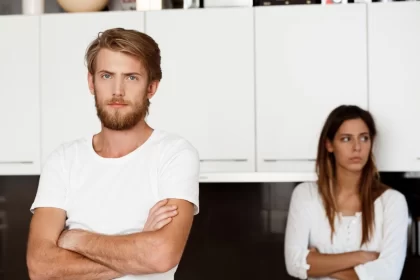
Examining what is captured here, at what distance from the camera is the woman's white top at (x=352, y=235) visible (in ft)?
9.58

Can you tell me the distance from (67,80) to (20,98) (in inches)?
10.2

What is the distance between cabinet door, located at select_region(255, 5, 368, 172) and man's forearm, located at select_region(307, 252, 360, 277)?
55cm

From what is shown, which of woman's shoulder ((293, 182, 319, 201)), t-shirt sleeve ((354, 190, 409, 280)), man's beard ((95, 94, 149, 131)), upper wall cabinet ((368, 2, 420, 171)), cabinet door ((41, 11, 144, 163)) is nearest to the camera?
man's beard ((95, 94, 149, 131))

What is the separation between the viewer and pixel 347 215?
3.07 metres

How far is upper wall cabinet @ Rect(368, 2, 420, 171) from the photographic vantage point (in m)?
3.33

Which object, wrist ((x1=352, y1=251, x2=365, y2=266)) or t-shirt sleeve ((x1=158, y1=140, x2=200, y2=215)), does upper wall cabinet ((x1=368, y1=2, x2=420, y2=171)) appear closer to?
wrist ((x1=352, y1=251, x2=365, y2=266))

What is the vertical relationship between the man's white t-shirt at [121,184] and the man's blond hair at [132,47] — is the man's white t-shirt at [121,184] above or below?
below

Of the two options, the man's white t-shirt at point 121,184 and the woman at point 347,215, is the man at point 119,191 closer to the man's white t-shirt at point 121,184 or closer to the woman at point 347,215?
the man's white t-shirt at point 121,184

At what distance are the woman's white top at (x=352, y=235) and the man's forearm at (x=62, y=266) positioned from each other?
126 centimetres

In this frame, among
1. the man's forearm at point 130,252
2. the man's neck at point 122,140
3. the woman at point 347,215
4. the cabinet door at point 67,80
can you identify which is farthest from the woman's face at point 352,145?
the man's forearm at point 130,252

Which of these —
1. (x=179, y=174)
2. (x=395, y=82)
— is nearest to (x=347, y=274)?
(x=395, y=82)

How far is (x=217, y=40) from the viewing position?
11.2 feet

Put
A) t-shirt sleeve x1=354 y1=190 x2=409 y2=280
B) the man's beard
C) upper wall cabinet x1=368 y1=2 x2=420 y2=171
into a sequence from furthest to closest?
upper wall cabinet x1=368 y1=2 x2=420 y2=171, t-shirt sleeve x1=354 y1=190 x2=409 y2=280, the man's beard

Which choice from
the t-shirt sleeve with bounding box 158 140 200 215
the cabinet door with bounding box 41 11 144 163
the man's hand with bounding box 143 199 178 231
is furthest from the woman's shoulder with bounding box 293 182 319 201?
the man's hand with bounding box 143 199 178 231
